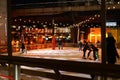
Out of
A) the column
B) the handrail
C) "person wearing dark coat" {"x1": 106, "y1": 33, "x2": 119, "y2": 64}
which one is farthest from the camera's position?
the column

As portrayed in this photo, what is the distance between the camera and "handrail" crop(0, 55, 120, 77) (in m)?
6.42

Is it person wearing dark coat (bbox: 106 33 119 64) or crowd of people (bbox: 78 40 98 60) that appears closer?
person wearing dark coat (bbox: 106 33 119 64)

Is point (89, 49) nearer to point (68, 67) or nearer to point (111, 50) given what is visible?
point (111, 50)

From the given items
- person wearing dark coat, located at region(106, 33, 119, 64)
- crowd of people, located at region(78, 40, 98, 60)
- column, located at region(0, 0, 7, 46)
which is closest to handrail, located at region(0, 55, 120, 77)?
person wearing dark coat, located at region(106, 33, 119, 64)

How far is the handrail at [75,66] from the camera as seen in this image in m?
6.42

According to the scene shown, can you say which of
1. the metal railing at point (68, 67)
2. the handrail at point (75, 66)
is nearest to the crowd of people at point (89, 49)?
the metal railing at point (68, 67)

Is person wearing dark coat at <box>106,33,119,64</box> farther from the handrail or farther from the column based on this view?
the column

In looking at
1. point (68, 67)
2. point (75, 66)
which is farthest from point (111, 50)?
point (75, 66)

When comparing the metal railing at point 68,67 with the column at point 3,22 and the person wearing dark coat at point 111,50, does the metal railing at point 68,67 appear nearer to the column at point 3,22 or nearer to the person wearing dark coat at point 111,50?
the person wearing dark coat at point 111,50

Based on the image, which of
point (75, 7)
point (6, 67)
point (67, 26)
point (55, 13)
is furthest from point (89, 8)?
point (6, 67)

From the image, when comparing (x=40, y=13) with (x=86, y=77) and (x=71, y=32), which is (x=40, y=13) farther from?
(x=86, y=77)

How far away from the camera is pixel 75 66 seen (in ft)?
23.7

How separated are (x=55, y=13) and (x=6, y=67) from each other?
57405mm

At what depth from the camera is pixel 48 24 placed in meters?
83.9
